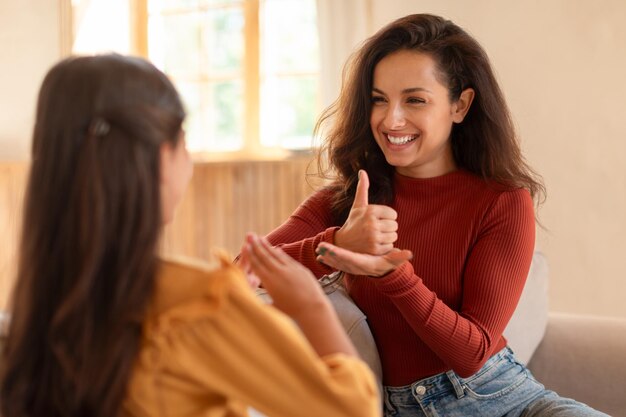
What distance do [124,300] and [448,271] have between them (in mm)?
967

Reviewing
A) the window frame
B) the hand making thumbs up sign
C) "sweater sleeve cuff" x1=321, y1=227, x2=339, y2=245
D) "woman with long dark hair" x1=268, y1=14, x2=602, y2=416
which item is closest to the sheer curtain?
the window frame

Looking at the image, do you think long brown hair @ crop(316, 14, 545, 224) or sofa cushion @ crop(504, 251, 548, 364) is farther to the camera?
sofa cushion @ crop(504, 251, 548, 364)

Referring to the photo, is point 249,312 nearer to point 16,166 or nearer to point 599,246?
point 599,246

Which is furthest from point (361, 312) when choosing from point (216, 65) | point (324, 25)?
point (216, 65)

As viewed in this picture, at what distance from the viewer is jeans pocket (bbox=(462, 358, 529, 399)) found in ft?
5.61

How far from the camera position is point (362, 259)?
58.6 inches

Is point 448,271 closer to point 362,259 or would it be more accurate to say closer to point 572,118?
point 362,259

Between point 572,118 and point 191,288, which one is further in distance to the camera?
point 572,118

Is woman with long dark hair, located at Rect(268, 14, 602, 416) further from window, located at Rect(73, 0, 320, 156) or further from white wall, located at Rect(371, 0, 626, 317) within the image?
window, located at Rect(73, 0, 320, 156)

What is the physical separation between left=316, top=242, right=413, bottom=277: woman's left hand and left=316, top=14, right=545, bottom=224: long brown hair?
1.44 ft

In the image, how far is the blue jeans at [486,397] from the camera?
171 centimetres

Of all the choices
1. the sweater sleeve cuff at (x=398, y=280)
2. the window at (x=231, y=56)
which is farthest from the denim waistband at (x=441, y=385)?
the window at (x=231, y=56)

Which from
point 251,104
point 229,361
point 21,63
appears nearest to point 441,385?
point 229,361

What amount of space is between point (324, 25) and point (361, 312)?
2436 mm
